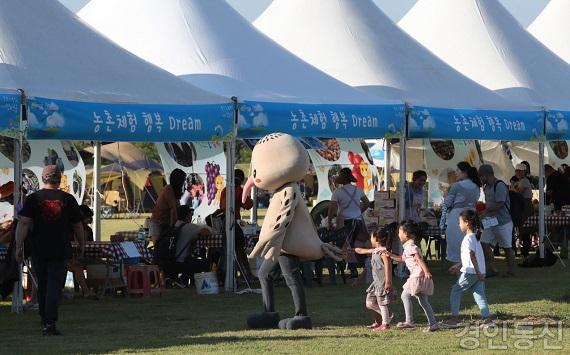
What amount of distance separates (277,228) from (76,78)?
12.1 ft

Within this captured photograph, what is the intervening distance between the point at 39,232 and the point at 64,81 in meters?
2.99

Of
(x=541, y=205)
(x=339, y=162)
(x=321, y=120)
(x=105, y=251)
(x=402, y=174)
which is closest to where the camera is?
(x=105, y=251)

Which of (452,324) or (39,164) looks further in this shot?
(39,164)

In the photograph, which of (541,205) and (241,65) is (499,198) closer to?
(541,205)

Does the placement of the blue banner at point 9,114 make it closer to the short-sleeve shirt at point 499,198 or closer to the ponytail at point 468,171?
the ponytail at point 468,171

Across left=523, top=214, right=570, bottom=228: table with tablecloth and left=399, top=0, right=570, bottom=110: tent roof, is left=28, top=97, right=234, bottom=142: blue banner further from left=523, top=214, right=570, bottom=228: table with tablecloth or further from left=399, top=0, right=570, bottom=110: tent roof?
left=523, top=214, right=570, bottom=228: table with tablecloth

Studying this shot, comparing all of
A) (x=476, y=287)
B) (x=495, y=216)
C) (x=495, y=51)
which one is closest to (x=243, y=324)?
(x=476, y=287)

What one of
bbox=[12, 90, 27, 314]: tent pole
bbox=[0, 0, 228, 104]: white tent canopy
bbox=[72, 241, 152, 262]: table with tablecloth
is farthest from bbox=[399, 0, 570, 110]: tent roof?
bbox=[12, 90, 27, 314]: tent pole

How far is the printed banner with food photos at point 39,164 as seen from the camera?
17.9 meters

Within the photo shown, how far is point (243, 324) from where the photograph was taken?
12.9 meters

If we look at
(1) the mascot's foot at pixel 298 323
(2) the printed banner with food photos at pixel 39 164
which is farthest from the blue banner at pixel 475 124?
(1) the mascot's foot at pixel 298 323

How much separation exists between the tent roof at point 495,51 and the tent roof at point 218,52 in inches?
150

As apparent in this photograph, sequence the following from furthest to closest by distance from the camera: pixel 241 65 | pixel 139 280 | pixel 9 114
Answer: pixel 241 65, pixel 139 280, pixel 9 114

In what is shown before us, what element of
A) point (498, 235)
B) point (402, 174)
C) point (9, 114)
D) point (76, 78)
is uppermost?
point (76, 78)
